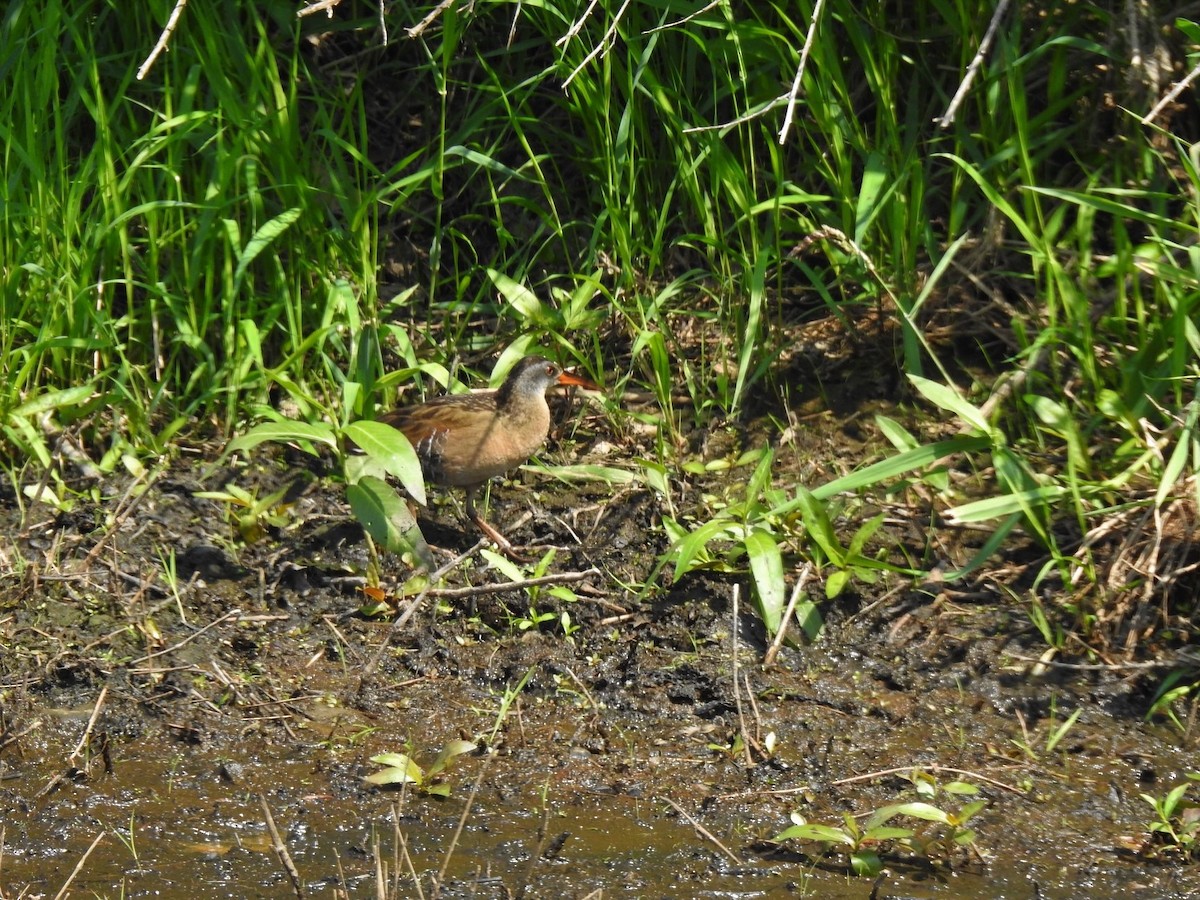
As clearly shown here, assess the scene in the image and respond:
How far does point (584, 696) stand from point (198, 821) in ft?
3.82

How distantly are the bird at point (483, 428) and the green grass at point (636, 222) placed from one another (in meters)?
0.20

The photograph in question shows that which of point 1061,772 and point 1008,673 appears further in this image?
point 1008,673

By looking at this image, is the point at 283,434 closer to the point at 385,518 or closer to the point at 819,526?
the point at 385,518

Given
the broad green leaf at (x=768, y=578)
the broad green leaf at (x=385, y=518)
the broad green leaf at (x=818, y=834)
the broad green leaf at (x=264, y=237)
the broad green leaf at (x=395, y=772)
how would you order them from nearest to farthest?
the broad green leaf at (x=818, y=834)
the broad green leaf at (x=395, y=772)
the broad green leaf at (x=768, y=578)
the broad green leaf at (x=385, y=518)
the broad green leaf at (x=264, y=237)

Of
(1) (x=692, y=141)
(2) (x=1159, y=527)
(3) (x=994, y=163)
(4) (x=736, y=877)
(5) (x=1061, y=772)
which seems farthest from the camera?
(1) (x=692, y=141)

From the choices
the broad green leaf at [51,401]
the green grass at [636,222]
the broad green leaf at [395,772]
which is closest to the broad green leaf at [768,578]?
the green grass at [636,222]

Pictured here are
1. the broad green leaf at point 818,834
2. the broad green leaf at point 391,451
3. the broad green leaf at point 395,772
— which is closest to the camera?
the broad green leaf at point 818,834

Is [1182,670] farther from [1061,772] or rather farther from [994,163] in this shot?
[994,163]

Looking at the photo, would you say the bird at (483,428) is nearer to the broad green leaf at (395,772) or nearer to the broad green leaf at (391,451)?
the broad green leaf at (391,451)

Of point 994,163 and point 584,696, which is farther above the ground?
point 994,163

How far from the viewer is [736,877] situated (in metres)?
3.92

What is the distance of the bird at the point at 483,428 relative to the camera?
18.1 feet

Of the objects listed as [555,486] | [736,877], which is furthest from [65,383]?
[736,877]

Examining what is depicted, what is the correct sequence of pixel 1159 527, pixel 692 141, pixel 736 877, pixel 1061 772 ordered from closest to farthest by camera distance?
pixel 736 877 → pixel 1061 772 → pixel 1159 527 → pixel 692 141
